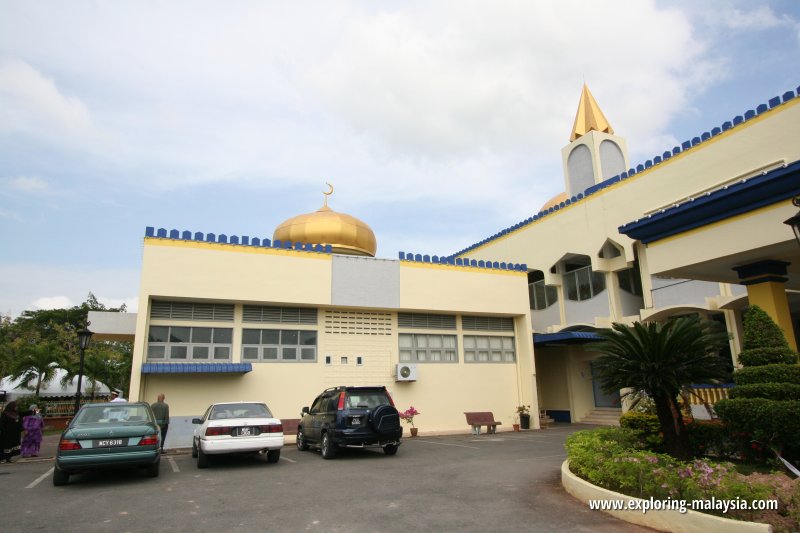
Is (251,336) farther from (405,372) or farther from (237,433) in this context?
(237,433)

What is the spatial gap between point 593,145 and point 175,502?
2472 cm

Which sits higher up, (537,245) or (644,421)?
(537,245)

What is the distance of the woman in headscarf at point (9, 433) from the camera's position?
12.9 metres

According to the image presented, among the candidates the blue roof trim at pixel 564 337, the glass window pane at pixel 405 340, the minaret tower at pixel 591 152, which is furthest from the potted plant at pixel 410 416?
the minaret tower at pixel 591 152

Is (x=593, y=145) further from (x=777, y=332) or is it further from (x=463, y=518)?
(x=463, y=518)

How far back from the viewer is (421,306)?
793 inches

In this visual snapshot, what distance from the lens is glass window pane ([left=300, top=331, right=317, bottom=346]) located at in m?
18.5

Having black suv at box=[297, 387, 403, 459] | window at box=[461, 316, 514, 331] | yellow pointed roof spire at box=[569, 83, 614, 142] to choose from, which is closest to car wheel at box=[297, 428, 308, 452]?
black suv at box=[297, 387, 403, 459]

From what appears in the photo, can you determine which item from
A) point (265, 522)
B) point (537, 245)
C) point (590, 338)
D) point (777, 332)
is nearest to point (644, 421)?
point (777, 332)

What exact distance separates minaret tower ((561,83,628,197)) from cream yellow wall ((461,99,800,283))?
355 cm

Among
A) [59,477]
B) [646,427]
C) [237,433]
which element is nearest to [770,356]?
[646,427]

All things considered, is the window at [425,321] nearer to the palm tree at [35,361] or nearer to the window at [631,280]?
the window at [631,280]

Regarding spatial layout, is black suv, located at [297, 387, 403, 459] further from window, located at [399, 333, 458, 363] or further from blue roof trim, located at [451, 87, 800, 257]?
blue roof trim, located at [451, 87, 800, 257]

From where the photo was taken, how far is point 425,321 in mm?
20828
